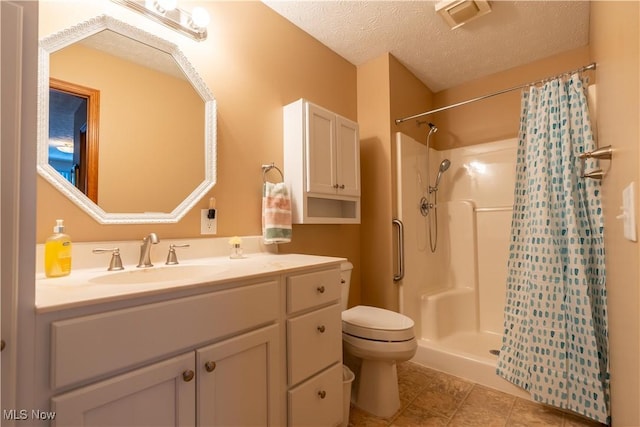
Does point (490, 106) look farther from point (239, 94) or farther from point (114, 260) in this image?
point (114, 260)

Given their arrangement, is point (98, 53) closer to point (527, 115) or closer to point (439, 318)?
point (527, 115)

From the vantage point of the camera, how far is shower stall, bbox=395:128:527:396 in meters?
2.36

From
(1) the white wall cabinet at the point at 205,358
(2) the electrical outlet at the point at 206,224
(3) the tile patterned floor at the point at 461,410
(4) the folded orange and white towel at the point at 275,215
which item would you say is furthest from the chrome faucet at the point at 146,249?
(3) the tile patterned floor at the point at 461,410

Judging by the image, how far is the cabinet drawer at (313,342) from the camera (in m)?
1.15

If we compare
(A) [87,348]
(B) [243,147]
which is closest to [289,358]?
(A) [87,348]

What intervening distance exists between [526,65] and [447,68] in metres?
0.65

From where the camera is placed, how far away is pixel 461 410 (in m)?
1.64

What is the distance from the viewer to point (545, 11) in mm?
1910

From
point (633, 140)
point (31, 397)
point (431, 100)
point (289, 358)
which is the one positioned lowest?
point (289, 358)

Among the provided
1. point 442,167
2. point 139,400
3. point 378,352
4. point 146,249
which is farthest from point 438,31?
point 139,400

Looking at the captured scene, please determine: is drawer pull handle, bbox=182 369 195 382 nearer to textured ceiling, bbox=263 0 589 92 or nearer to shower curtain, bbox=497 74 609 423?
shower curtain, bbox=497 74 609 423

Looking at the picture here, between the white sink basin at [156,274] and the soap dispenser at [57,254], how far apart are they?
12 centimetres

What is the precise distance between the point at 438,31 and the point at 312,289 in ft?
6.57
